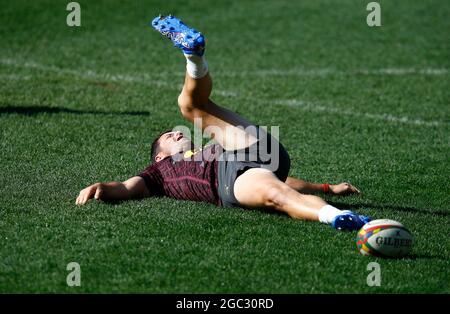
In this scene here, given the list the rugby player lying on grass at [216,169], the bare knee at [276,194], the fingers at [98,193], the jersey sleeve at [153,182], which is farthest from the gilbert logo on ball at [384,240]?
the fingers at [98,193]

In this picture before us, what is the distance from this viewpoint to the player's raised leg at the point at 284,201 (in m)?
6.15

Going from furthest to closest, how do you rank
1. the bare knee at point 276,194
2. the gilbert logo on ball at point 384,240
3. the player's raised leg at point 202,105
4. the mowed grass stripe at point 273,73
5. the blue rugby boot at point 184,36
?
the mowed grass stripe at point 273,73 < the player's raised leg at point 202,105 < the blue rugby boot at point 184,36 < the bare knee at point 276,194 < the gilbert logo on ball at point 384,240

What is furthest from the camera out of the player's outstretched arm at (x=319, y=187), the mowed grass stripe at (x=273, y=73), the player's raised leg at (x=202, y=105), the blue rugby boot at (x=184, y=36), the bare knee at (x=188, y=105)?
the mowed grass stripe at (x=273, y=73)

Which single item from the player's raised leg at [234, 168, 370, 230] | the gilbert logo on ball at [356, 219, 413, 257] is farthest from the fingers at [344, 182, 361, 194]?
the gilbert logo on ball at [356, 219, 413, 257]

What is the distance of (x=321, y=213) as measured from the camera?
20.5ft

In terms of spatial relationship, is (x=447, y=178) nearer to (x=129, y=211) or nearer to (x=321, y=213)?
(x=321, y=213)

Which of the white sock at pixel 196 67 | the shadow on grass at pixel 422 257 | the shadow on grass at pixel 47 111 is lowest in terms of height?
the shadow on grass at pixel 422 257

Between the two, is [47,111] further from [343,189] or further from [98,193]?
[343,189]

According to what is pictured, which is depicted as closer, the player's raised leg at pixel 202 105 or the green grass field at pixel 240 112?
the green grass field at pixel 240 112

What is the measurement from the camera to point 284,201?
21.1ft

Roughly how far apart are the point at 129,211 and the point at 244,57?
23.9 feet

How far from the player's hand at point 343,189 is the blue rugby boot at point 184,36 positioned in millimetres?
1692

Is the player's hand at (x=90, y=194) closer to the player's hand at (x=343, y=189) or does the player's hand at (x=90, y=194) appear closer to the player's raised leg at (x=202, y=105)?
the player's raised leg at (x=202, y=105)

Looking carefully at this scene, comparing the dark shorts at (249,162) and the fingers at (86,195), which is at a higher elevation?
the dark shorts at (249,162)
